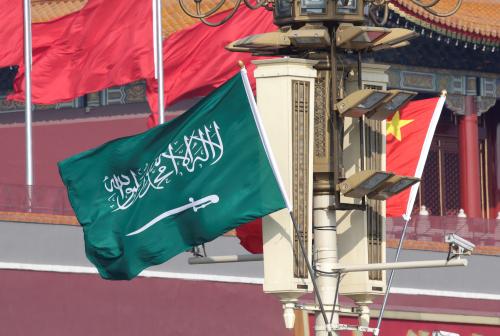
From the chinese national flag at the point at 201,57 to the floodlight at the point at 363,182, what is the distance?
558 inches

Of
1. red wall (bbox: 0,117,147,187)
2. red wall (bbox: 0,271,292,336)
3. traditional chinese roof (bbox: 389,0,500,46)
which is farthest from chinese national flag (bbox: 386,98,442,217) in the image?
red wall (bbox: 0,117,147,187)

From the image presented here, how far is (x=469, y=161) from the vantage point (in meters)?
34.8

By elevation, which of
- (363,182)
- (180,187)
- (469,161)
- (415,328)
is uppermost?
(363,182)

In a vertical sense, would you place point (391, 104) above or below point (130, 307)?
above

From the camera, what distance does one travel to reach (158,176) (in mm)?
16641

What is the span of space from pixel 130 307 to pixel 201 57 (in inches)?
202

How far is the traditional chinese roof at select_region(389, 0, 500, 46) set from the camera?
31.9m

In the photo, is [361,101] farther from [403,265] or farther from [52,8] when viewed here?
[52,8]

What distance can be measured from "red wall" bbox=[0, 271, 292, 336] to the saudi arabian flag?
877 cm

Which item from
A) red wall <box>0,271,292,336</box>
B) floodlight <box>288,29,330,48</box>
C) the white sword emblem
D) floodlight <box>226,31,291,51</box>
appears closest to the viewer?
floodlight <box>288,29,330,48</box>

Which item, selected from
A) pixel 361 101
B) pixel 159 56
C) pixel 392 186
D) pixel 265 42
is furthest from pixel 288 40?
pixel 159 56

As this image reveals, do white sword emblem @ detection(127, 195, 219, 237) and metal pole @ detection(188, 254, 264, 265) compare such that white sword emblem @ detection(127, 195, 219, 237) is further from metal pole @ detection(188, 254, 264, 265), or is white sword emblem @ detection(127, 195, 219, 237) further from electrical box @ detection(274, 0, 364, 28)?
electrical box @ detection(274, 0, 364, 28)

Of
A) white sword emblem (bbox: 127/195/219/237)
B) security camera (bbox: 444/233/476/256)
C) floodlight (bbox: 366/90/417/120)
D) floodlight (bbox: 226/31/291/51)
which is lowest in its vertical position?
security camera (bbox: 444/233/476/256)

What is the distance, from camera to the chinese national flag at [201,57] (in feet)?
98.9
